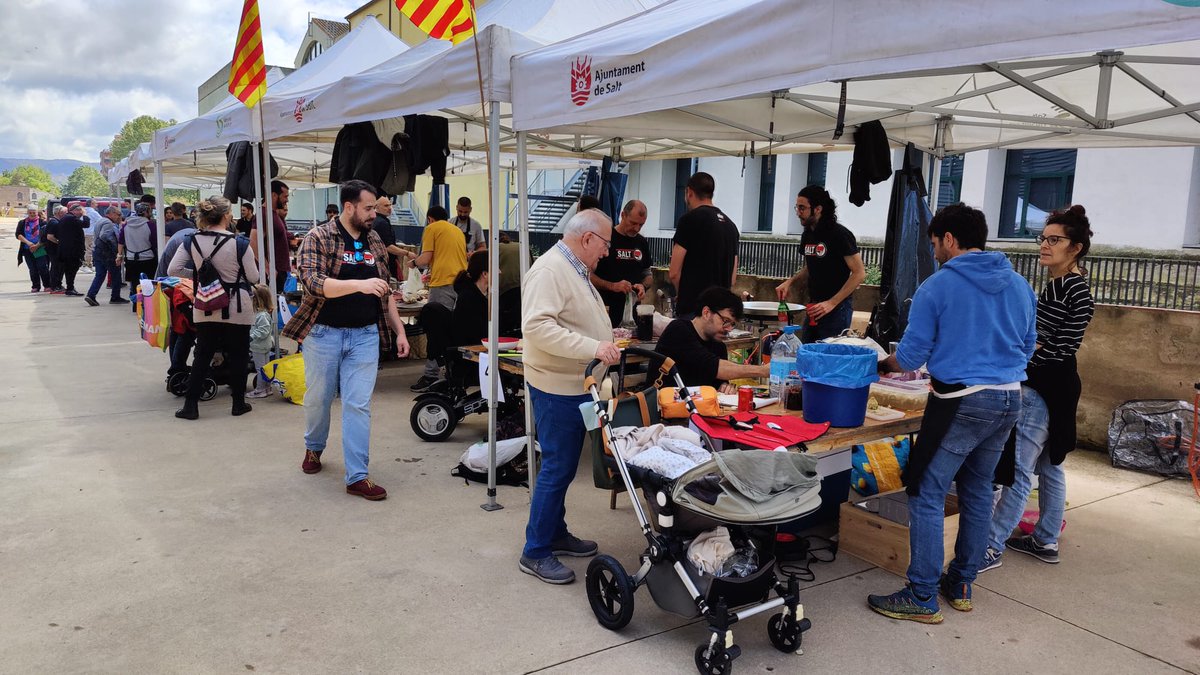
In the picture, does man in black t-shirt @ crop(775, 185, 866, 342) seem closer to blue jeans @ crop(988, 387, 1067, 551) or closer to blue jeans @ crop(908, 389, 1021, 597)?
blue jeans @ crop(988, 387, 1067, 551)

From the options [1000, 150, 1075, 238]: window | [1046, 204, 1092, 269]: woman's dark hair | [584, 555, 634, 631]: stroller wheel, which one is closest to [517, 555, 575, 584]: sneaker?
[584, 555, 634, 631]: stroller wheel

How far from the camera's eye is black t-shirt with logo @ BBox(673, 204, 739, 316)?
5832mm

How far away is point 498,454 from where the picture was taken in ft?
16.8

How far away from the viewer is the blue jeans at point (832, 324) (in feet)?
20.4

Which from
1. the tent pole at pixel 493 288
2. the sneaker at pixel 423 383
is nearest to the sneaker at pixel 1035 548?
the tent pole at pixel 493 288

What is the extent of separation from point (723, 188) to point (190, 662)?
17.5 meters

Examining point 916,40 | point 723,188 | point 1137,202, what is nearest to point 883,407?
point 916,40

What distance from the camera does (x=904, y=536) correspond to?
388 cm

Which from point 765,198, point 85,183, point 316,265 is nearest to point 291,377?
point 316,265

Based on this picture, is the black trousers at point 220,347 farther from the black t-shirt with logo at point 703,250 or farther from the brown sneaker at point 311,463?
the black t-shirt with logo at point 703,250

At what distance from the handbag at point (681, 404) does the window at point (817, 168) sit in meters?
14.6

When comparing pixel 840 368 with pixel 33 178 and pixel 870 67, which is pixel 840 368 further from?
pixel 33 178

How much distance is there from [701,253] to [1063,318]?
2.61m

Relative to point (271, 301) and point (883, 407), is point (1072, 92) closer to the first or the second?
point (883, 407)
